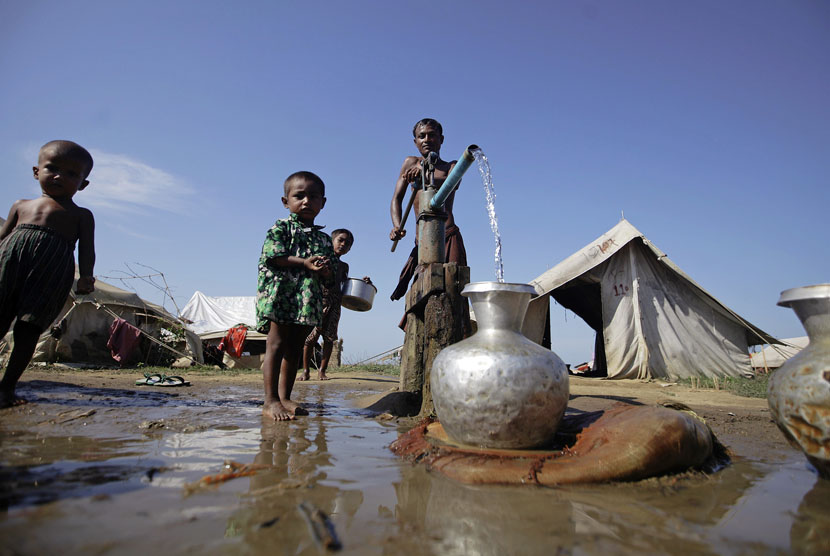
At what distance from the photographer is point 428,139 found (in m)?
3.85

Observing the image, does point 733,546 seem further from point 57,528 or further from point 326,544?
point 57,528

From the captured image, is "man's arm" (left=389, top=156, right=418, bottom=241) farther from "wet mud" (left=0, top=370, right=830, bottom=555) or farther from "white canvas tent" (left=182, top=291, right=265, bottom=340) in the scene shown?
"white canvas tent" (left=182, top=291, right=265, bottom=340)

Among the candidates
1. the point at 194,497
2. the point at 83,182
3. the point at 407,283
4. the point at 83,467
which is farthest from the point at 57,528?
the point at 407,283

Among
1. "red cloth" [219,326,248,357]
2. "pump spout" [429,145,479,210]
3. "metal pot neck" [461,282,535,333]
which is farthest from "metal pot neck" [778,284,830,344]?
"red cloth" [219,326,248,357]

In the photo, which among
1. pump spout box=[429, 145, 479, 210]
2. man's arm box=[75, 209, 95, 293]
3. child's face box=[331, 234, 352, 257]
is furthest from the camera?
child's face box=[331, 234, 352, 257]

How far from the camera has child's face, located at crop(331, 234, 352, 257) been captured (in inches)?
242

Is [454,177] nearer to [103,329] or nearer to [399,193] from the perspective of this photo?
[399,193]

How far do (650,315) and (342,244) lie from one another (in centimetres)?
622

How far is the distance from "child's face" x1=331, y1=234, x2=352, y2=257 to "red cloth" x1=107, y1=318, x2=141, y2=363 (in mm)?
6448

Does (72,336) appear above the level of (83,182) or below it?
below

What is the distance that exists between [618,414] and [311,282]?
199 centimetres

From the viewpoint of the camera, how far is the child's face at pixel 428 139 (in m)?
3.85

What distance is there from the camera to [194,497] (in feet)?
3.97

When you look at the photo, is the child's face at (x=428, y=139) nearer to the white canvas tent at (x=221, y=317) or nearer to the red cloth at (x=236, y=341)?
the red cloth at (x=236, y=341)
